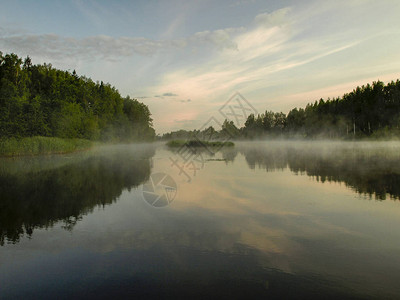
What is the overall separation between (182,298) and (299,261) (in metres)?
3.18

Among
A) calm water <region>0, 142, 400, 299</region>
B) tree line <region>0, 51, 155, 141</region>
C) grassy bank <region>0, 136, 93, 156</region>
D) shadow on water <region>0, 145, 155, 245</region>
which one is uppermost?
tree line <region>0, 51, 155, 141</region>

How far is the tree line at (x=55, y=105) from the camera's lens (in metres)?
57.8

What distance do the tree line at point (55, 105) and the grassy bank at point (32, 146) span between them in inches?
190

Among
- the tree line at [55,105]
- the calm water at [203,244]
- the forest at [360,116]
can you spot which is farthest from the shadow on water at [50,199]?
the forest at [360,116]

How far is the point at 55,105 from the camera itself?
72562 millimetres

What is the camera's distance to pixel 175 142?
96.2 metres

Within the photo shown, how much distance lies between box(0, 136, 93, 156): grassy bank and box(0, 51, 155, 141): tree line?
4829 mm

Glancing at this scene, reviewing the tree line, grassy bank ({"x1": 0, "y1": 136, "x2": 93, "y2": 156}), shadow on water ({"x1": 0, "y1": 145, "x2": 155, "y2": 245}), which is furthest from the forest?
shadow on water ({"x1": 0, "y1": 145, "x2": 155, "y2": 245})

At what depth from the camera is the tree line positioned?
57.8 metres

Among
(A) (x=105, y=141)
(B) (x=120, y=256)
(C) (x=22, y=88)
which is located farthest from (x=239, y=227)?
(A) (x=105, y=141)

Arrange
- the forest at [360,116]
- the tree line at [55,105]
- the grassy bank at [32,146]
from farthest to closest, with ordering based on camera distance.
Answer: the forest at [360,116]
the tree line at [55,105]
the grassy bank at [32,146]

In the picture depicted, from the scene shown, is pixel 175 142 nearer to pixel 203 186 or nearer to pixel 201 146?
pixel 201 146

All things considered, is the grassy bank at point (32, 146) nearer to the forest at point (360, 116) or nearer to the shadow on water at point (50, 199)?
the shadow on water at point (50, 199)

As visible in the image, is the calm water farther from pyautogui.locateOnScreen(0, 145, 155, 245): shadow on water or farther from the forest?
the forest
